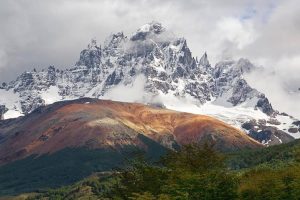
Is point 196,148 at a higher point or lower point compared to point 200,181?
higher

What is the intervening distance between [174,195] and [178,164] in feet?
41.5

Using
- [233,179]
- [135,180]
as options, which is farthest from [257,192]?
[135,180]

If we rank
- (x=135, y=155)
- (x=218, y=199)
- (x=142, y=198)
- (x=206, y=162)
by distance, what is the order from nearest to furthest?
(x=142, y=198), (x=218, y=199), (x=206, y=162), (x=135, y=155)

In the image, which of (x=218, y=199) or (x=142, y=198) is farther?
(x=218, y=199)

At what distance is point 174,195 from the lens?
102000 millimetres

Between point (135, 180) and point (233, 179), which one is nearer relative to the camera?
point (233, 179)

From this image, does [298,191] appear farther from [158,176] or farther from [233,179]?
[158,176]

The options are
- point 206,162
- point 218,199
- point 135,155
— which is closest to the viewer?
point 218,199

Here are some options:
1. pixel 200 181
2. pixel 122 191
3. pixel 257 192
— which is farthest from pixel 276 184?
pixel 122 191

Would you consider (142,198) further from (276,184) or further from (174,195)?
(276,184)

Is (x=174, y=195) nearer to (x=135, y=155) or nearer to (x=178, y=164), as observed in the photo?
(x=178, y=164)

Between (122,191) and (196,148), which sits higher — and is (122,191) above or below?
below

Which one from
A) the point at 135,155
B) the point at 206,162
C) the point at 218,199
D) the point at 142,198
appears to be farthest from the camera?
the point at 135,155

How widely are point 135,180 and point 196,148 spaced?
12.5m
